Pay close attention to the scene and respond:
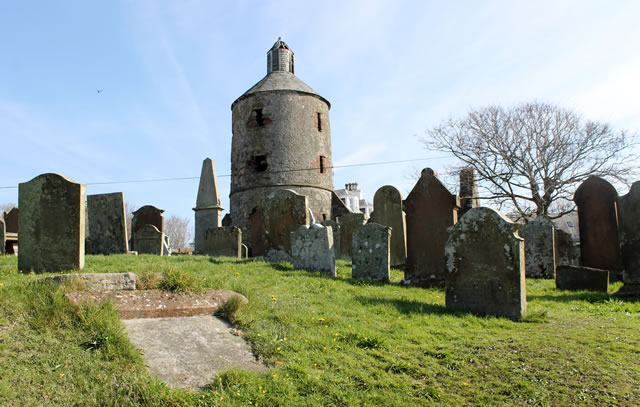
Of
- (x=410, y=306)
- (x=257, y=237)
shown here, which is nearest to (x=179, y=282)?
(x=410, y=306)

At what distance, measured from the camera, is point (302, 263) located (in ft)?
33.8

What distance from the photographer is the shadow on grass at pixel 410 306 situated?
6.94m

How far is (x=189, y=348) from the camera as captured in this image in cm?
502

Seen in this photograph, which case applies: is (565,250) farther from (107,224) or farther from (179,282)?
(107,224)

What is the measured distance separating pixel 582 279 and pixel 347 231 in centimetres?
690

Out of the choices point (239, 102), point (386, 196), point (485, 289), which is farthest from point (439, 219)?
point (239, 102)

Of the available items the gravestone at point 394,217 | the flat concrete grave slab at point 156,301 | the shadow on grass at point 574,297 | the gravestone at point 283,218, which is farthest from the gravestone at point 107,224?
the shadow on grass at point 574,297

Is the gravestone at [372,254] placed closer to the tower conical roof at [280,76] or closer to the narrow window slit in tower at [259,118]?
the narrow window slit in tower at [259,118]

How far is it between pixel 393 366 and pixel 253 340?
1.51m

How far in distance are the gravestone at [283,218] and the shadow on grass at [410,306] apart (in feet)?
16.6

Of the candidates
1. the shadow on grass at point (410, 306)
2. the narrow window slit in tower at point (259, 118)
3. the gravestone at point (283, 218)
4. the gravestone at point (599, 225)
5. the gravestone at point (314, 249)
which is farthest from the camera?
the narrow window slit in tower at point (259, 118)

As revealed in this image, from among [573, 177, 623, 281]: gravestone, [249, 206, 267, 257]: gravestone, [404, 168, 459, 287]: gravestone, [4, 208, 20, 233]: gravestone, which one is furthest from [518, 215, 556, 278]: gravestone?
[4, 208, 20, 233]: gravestone

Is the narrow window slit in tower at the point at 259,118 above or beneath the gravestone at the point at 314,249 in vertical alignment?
above

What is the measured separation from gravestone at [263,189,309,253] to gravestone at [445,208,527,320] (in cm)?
534
